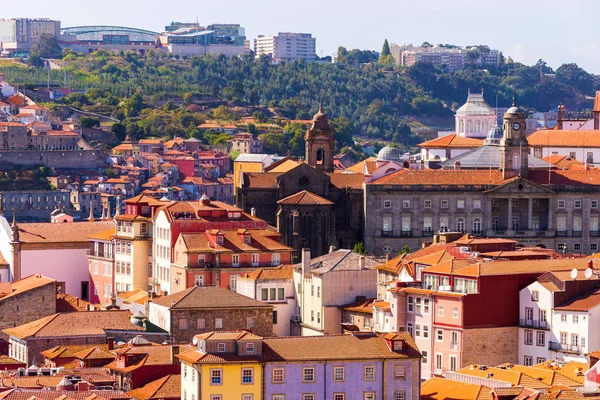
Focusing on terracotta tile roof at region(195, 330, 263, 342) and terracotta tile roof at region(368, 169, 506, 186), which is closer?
Answer: terracotta tile roof at region(195, 330, 263, 342)

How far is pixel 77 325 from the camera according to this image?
8669cm

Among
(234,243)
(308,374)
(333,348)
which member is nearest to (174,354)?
(333,348)

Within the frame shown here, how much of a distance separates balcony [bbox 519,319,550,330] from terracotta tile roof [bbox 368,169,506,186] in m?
38.9

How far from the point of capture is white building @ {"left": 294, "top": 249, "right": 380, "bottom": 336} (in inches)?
3583

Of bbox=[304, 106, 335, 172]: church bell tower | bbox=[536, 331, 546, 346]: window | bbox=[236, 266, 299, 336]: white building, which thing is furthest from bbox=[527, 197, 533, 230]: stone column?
bbox=[536, 331, 546, 346]: window

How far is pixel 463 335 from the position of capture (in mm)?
82125

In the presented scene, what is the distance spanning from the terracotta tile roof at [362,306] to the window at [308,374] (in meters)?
18.8

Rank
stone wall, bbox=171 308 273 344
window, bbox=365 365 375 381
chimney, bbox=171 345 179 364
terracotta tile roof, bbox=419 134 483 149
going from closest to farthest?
1. window, bbox=365 365 375 381
2. chimney, bbox=171 345 179 364
3. stone wall, bbox=171 308 273 344
4. terracotta tile roof, bbox=419 134 483 149

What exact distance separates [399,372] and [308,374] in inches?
126

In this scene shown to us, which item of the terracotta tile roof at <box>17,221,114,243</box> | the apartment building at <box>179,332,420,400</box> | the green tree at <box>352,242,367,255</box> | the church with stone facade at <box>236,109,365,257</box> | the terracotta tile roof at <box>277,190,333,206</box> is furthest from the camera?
the terracotta tile roof at <box>277,190,333,206</box>

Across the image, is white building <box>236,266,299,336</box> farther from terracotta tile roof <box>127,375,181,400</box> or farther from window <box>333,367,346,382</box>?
window <box>333,367,346,382</box>

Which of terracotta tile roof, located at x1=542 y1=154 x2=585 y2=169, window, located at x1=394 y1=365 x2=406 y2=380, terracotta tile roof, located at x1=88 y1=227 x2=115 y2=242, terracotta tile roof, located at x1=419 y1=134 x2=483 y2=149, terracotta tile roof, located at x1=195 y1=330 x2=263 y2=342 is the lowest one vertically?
window, located at x1=394 y1=365 x2=406 y2=380

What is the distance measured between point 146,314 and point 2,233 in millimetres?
24830

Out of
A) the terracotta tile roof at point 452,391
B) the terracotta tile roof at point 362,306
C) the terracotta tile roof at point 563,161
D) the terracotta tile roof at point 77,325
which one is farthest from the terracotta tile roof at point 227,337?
the terracotta tile roof at point 563,161
